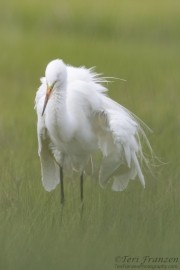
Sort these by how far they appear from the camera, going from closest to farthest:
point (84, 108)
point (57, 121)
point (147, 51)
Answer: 1. point (57, 121)
2. point (84, 108)
3. point (147, 51)

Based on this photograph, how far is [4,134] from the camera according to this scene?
6.19 meters

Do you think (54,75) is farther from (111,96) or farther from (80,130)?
(111,96)

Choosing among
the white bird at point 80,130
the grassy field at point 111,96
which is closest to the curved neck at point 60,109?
the white bird at point 80,130

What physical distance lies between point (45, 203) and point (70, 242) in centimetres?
63

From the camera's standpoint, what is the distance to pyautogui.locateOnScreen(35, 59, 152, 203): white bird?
12.9 feet

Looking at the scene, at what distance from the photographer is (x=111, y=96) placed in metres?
7.46

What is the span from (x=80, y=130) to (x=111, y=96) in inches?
130

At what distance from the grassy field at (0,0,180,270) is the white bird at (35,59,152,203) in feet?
0.51

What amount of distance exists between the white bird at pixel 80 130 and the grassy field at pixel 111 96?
0.51 feet

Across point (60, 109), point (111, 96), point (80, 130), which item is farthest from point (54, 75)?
point (111, 96)

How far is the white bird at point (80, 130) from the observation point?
12.9 ft

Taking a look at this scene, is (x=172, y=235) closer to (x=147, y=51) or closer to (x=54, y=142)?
(x=54, y=142)

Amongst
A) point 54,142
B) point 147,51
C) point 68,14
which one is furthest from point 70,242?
point 68,14

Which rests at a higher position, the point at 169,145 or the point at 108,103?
the point at 108,103
